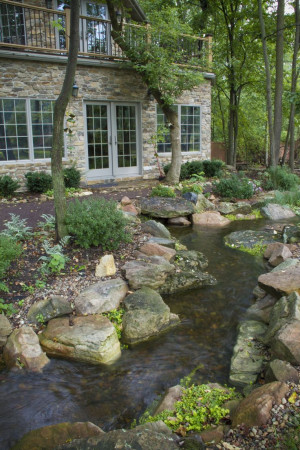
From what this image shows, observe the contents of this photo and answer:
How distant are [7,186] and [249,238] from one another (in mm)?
6029

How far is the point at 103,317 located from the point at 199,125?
11.1 meters

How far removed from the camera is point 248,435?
2656 mm

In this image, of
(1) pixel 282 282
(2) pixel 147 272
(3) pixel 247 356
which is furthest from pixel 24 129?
(3) pixel 247 356

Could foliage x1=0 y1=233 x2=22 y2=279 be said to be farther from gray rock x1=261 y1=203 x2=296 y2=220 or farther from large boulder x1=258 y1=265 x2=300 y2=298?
gray rock x1=261 y1=203 x2=296 y2=220

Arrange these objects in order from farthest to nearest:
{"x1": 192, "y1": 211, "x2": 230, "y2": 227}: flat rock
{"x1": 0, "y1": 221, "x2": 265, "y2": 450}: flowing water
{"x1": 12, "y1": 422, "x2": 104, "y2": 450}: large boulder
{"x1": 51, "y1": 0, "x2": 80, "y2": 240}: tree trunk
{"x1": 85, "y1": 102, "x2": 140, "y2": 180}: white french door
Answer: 1. {"x1": 85, "y1": 102, "x2": 140, "y2": 180}: white french door
2. {"x1": 192, "y1": 211, "x2": 230, "y2": 227}: flat rock
3. {"x1": 51, "y1": 0, "x2": 80, "y2": 240}: tree trunk
4. {"x1": 0, "y1": 221, "x2": 265, "y2": 450}: flowing water
5. {"x1": 12, "y1": 422, "x2": 104, "y2": 450}: large boulder

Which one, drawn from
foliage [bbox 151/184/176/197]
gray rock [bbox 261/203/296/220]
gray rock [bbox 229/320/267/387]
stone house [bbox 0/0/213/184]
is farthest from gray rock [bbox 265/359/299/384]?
stone house [bbox 0/0/213/184]

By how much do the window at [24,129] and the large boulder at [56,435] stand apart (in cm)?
888

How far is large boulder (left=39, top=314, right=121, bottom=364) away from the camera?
165 inches

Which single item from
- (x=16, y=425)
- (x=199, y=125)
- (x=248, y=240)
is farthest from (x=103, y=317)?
(x=199, y=125)

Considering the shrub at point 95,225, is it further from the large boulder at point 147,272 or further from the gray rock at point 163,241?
the gray rock at point 163,241

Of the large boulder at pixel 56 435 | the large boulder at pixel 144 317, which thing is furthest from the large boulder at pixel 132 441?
the large boulder at pixel 144 317

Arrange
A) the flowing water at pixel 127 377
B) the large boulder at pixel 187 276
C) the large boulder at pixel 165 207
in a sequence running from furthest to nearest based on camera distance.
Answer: the large boulder at pixel 165 207
the large boulder at pixel 187 276
the flowing water at pixel 127 377

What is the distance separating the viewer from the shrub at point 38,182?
10.6 meters

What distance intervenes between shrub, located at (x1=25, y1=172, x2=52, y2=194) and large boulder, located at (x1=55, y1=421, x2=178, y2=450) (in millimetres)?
8646
